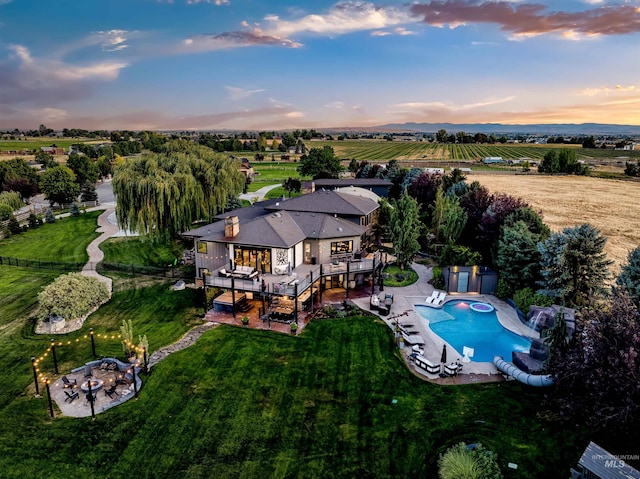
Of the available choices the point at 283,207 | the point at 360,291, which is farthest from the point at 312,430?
the point at 283,207

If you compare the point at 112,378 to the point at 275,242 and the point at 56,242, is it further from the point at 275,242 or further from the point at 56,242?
the point at 56,242

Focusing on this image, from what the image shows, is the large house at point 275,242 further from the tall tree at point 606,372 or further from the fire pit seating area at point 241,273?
the tall tree at point 606,372

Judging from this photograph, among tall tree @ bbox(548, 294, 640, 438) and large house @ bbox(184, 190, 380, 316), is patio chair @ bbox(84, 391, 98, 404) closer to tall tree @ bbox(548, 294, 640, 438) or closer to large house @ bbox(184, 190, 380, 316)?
large house @ bbox(184, 190, 380, 316)

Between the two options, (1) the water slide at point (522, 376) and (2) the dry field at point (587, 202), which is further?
(2) the dry field at point (587, 202)

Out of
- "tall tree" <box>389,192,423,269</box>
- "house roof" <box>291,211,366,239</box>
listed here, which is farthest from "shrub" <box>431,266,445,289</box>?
"house roof" <box>291,211,366,239</box>

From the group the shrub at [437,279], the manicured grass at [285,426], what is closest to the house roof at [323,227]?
the shrub at [437,279]

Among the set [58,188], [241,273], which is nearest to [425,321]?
[241,273]

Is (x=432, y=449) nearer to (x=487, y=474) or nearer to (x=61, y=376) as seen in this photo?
(x=487, y=474)
